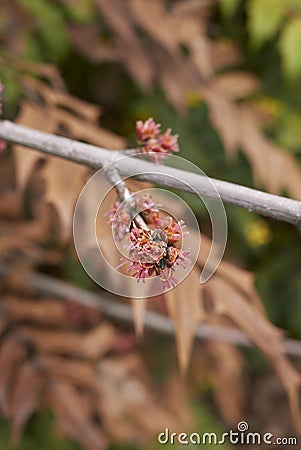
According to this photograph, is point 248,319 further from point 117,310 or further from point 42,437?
point 42,437

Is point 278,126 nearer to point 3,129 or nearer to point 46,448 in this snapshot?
point 46,448

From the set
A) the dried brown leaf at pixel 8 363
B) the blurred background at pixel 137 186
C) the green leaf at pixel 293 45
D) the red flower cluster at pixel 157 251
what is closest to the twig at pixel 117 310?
the blurred background at pixel 137 186

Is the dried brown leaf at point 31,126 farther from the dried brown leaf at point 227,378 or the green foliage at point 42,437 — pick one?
the dried brown leaf at point 227,378

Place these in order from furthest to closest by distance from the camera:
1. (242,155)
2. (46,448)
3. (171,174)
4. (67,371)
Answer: (242,155) → (46,448) → (67,371) → (171,174)

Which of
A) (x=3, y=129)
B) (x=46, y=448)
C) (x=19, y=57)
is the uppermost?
(x=19, y=57)

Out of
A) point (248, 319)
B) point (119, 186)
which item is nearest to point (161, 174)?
point (119, 186)

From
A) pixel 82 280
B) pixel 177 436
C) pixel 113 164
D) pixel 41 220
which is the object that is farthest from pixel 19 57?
pixel 177 436
